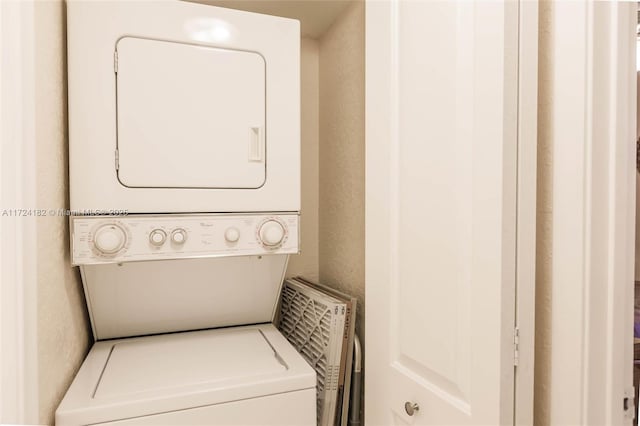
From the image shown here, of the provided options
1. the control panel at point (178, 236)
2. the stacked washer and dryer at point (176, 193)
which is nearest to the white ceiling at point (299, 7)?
the stacked washer and dryer at point (176, 193)

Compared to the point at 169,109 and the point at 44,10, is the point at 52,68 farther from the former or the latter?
the point at 169,109

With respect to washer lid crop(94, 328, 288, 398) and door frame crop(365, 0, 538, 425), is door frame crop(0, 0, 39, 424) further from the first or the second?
door frame crop(365, 0, 538, 425)

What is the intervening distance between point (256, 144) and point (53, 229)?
28.6 inches

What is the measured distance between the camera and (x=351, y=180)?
1944mm

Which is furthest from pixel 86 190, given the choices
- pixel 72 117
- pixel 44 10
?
pixel 44 10

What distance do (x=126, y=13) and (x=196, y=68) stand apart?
282mm

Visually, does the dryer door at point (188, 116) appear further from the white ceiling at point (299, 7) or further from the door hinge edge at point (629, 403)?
the door hinge edge at point (629, 403)

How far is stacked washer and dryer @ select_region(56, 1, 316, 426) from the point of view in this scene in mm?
1321

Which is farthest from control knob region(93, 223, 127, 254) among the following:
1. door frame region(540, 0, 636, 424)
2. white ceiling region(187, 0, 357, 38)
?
door frame region(540, 0, 636, 424)

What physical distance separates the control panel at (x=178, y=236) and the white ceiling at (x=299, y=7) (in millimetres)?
1065

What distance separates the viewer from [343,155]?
2025mm

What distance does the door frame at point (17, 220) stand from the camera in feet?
2.91

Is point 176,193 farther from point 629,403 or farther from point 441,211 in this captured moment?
point 629,403

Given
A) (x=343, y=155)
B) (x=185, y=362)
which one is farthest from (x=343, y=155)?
(x=185, y=362)
